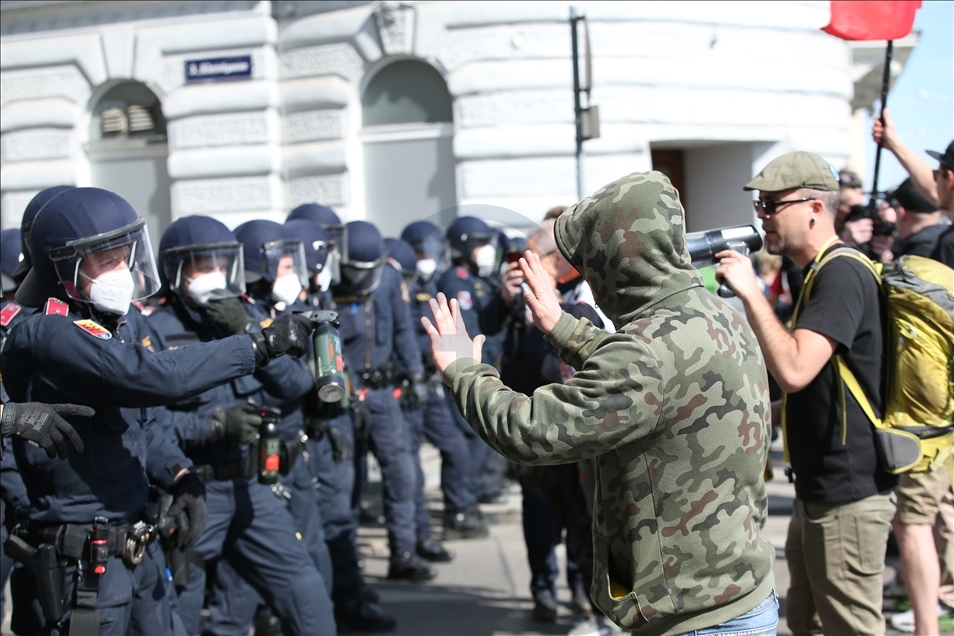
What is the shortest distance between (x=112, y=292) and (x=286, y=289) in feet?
5.15

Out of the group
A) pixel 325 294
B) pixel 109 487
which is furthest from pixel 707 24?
pixel 109 487

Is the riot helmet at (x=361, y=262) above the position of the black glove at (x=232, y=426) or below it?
above

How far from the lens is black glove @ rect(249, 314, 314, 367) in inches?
120

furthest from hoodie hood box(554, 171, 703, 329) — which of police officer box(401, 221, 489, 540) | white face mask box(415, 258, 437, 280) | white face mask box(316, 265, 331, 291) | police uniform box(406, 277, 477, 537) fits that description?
white face mask box(415, 258, 437, 280)

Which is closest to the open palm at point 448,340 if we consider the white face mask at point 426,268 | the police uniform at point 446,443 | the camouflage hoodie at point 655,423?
the camouflage hoodie at point 655,423

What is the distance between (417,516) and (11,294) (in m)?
2.84

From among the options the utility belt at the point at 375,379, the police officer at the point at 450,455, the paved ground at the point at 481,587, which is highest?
the utility belt at the point at 375,379

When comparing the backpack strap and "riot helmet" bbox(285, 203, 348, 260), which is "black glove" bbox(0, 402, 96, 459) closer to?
the backpack strap

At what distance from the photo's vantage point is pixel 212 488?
153 inches

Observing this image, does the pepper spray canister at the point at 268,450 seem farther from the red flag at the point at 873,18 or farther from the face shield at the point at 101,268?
the red flag at the point at 873,18

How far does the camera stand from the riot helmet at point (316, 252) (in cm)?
520

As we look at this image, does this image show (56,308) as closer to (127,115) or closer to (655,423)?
(655,423)

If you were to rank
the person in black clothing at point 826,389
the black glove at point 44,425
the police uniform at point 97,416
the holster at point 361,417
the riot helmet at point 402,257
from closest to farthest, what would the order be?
the black glove at point 44,425 < the police uniform at point 97,416 < the person in black clothing at point 826,389 < the holster at point 361,417 < the riot helmet at point 402,257

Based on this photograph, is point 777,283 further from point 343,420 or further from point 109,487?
point 109,487
